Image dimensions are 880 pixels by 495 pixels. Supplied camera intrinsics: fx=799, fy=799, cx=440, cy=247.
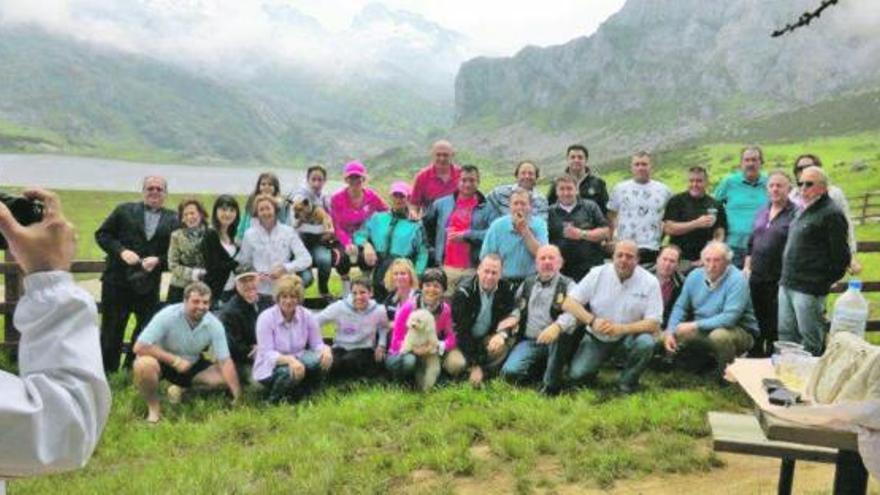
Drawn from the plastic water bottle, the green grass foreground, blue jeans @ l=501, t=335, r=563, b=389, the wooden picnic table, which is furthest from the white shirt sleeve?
blue jeans @ l=501, t=335, r=563, b=389

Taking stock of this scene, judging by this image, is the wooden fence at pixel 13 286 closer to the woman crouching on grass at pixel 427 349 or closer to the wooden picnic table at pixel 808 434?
the woman crouching on grass at pixel 427 349

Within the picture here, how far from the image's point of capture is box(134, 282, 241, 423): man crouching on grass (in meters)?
8.65

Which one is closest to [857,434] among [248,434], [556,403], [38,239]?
[38,239]

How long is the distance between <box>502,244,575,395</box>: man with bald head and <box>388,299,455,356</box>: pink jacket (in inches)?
20.6

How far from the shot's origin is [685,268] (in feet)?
33.3

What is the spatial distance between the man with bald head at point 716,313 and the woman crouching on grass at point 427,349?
246cm

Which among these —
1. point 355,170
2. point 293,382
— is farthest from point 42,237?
point 355,170

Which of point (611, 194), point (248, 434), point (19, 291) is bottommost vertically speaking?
point (248, 434)

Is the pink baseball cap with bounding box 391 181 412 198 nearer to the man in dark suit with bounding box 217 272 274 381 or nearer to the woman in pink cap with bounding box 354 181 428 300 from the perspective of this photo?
the woman in pink cap with bounding box 354 181 428 300

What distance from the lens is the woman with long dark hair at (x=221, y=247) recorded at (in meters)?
9.66

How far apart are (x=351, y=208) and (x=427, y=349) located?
8.91 ft

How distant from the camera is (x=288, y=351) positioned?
29.7ft

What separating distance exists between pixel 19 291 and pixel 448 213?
18.7ft

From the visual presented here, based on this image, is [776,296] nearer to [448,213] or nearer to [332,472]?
[448,213]
